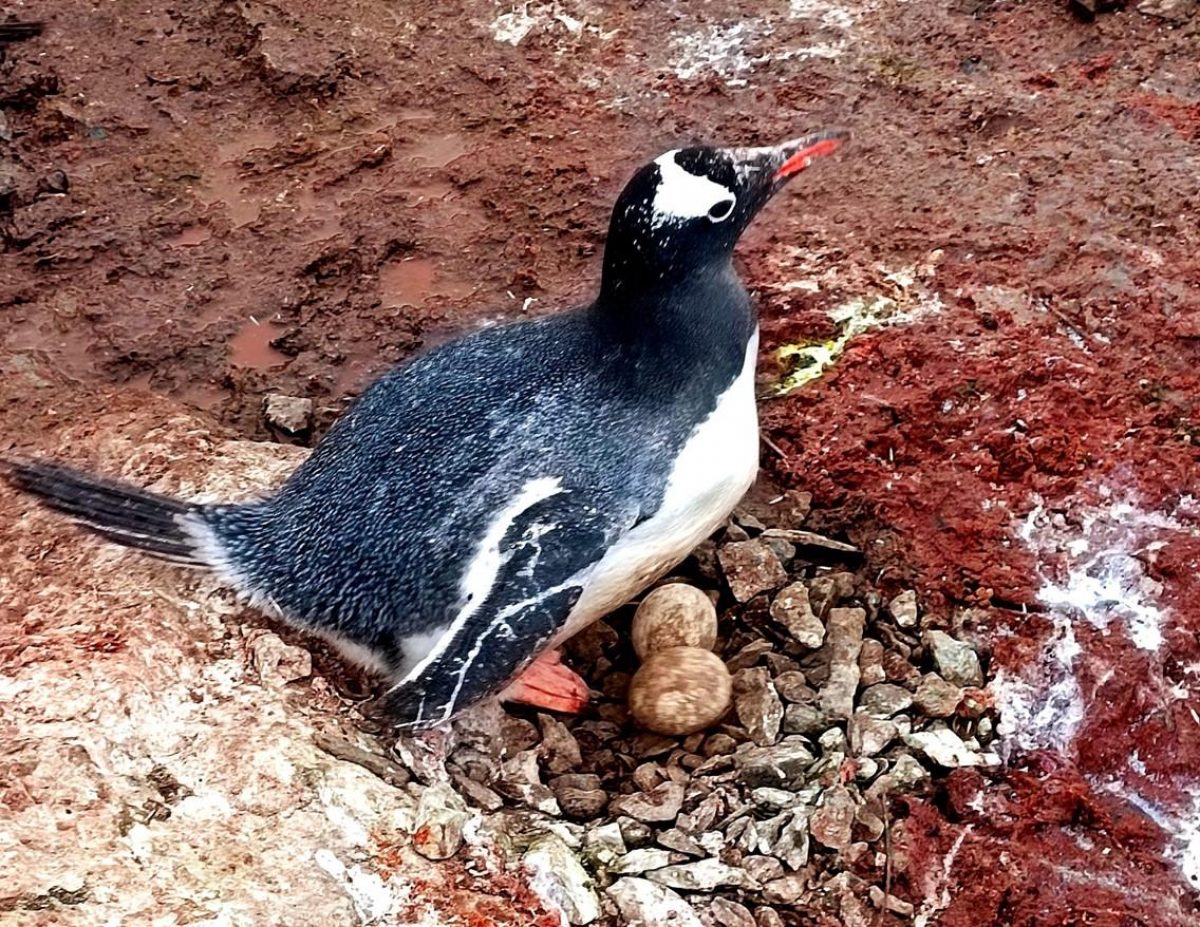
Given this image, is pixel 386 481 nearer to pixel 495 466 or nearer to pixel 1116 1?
pixel 495 466

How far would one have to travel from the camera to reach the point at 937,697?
6.77 feet

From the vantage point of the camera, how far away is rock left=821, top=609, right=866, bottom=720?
6.84 ft

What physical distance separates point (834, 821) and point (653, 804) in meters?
0.28

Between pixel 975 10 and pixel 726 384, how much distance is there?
1742mm

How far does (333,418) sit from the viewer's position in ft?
9.02

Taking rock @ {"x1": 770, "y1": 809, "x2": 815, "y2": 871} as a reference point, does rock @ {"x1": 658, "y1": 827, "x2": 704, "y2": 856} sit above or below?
above

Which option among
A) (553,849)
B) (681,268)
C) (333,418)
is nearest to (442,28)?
(333,418)

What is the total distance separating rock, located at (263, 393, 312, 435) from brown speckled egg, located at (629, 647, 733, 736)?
101 centimetres

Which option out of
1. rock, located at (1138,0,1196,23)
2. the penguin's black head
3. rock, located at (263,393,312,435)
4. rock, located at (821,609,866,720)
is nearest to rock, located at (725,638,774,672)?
rock, located at (821,609,866,720)

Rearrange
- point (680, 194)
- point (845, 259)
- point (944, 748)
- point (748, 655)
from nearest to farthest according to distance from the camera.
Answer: point (944, 748), point (680, 194), point (748, 655), point (845, 259)

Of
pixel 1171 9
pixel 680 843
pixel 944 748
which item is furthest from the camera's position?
pixel 1171 9

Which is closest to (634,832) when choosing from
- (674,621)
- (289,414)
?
(674,621)

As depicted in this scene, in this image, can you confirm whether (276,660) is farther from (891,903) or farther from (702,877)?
(891,903)

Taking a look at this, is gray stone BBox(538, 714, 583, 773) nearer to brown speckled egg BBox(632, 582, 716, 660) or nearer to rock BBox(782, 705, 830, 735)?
brown speckled egg BBox(632, 582, 716, 660)
